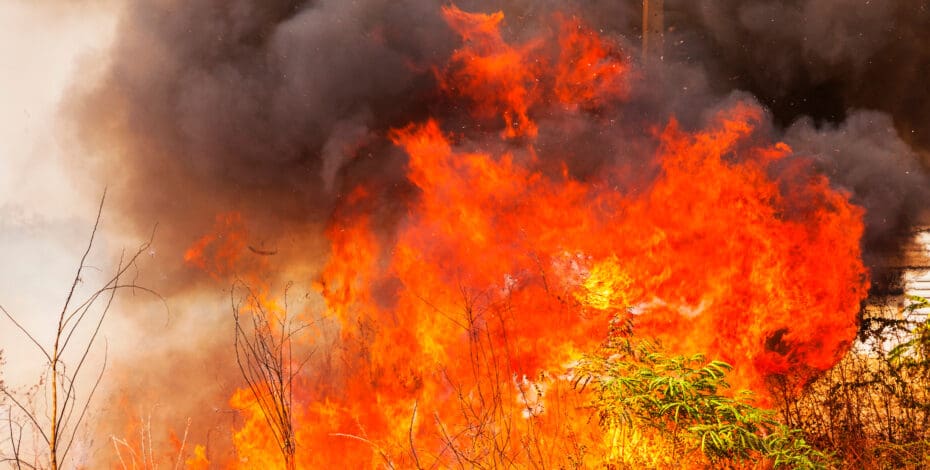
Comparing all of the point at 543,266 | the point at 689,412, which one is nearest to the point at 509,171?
the point at 543,266

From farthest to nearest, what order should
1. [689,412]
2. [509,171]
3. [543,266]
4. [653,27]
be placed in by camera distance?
[653,27] < [509,171] < [543,266] < [689,412]

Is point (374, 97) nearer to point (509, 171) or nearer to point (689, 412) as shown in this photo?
point (509, 171)

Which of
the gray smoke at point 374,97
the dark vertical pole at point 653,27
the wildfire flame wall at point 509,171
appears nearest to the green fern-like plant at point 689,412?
the wildfire flame wall at point 509,171

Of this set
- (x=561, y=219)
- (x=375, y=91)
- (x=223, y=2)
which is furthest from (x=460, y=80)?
(x=223, y=2)

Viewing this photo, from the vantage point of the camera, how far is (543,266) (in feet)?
22.7

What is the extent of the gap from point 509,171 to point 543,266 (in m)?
1.34

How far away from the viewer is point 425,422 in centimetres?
689

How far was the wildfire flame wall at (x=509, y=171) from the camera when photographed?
667 cm

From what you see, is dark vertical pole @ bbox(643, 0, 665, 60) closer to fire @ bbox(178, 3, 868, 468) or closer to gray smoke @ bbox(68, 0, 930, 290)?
gray smoke @ bbox(68, 0, 930, 290)

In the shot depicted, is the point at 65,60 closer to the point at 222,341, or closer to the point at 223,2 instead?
the point at 223,2

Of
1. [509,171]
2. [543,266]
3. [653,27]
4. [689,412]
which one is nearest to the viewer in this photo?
[689,412]

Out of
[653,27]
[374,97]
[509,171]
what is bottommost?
[509,171]

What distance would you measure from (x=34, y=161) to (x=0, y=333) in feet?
7.83

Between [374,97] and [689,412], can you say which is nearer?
[689,412]
